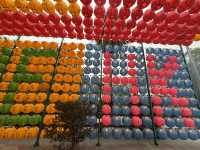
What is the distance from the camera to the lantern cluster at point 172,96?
1071 centimetres

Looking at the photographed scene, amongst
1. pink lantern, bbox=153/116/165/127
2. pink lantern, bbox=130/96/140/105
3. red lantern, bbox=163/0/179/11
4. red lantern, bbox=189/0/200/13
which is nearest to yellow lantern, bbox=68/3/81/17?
red lantern, bbox=163/0/179/11

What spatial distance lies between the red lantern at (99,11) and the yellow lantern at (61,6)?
3.84 feet

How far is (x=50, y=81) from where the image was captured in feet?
38.1

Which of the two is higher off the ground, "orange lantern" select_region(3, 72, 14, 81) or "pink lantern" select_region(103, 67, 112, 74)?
"pink lantern" select_region(103, 67, 112, 74)

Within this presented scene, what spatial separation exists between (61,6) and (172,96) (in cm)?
696

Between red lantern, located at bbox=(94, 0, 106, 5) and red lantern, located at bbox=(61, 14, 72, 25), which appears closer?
red lantern, located at bbox=(94, 0, 106, 5)

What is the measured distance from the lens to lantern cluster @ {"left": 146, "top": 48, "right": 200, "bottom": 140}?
422 inches

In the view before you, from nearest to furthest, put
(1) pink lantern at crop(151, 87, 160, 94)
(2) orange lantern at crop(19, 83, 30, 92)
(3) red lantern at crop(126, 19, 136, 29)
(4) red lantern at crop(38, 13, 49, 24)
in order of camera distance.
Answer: (3) red lantern at crop(126, 19, 136, 29) → (4) red lantern at crop(38, 13, 49, 24) → (2) orange lantern at crop(19, 83, 30, 92) → (1) pink lantern at crop(151, 87, 160, 94)

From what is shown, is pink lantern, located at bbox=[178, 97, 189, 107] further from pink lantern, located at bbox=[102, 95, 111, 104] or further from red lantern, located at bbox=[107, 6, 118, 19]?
red lantern, located at bbox=[107, 6, 118, 19]

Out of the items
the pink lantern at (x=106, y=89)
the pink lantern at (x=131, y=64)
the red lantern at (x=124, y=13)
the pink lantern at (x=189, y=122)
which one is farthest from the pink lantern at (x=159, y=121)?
the red lantern at (x=124, y=13)

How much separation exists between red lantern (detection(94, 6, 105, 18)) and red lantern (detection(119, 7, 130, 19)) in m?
0.69

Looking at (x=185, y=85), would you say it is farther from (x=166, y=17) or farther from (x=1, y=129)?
(x=1, y=129)

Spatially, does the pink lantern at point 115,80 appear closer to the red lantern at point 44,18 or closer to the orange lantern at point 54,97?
the orange lantern at point 54,97

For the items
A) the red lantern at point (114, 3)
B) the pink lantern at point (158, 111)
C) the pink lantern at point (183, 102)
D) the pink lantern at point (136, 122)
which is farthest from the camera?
the pink lantern at point (183, 102)
